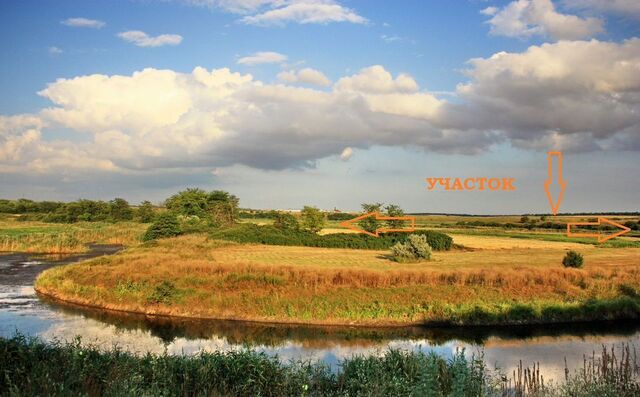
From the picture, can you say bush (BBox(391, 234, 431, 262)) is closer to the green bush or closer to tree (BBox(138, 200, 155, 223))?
the green bush

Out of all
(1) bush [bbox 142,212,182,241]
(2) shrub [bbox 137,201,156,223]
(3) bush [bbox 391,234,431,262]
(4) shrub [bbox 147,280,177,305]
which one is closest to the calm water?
(4) shrub [bbox 147,280,177,305]

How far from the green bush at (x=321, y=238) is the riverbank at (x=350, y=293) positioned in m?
26.1

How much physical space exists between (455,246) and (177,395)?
178ft

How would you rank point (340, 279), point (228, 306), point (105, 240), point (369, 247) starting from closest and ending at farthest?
point (228, 306) < point (340, 279) < point (369, 247) < point (105, 240)

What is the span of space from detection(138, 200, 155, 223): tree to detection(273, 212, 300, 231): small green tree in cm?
4628

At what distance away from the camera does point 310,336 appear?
24.2 meters

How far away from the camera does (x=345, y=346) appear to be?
22.5 m

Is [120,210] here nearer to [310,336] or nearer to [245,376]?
[310,336]

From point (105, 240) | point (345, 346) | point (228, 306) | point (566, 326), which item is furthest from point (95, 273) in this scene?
point (105, 240)

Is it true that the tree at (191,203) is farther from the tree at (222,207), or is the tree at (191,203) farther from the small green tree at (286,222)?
the small green tree at (286,222)

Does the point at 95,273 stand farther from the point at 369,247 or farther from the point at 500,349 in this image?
the point at 369,247

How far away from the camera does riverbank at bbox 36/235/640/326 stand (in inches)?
1070

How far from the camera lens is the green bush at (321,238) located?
195 feet

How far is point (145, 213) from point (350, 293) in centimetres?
9609
